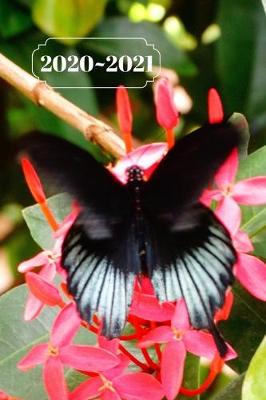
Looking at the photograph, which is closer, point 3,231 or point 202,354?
point 202,354

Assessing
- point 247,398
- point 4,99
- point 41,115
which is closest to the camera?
point 247,398

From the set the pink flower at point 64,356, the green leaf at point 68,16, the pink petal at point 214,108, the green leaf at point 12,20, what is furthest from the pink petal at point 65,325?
the green leaf at point 12,20

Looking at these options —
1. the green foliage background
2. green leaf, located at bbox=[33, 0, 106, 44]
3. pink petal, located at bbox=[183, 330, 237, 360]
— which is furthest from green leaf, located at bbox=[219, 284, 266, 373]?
green leaf, located at bbox=[33, 0, 106, 44]

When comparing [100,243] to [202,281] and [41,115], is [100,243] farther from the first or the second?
[41,115]

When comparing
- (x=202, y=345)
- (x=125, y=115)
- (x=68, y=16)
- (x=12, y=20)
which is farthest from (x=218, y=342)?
(x=12, y=20)

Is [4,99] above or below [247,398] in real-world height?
above

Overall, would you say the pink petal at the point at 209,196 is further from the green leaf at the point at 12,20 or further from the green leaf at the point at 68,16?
the green leaf at the point at 12,20

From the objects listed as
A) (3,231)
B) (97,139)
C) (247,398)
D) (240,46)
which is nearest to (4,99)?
(3,231)

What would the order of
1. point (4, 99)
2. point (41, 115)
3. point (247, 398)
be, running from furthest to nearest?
point (4, 99) → point (41, 115) → point (247, 398)
